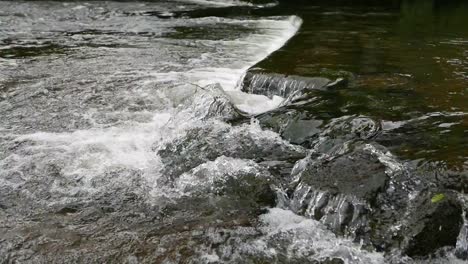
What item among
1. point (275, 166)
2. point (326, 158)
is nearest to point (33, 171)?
point (275, 166)

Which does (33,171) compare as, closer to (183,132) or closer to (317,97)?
(183,132)

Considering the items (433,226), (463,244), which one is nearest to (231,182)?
(433,226)

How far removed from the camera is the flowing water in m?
4.14

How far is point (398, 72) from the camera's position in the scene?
26.4 feet

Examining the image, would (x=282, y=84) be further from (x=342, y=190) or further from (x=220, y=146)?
(x=342, y=190)

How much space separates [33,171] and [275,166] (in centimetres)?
262

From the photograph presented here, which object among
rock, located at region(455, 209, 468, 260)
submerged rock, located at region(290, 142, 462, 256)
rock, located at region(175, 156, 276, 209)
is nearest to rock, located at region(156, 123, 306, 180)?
rock, located at region(175, 156, 276, 209)

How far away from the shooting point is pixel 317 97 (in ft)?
22.6

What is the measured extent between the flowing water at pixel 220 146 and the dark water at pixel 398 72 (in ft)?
0.11

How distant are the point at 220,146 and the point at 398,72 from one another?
12.3 feet

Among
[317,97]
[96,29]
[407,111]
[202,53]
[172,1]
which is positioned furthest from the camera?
[172,1]

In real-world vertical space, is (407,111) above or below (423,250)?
above

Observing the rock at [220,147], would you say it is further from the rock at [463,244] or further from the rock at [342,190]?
the rock at [463,244]

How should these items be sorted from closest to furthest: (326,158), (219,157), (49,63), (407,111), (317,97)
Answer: (326,158), (219,157), (407,111), (317,97), (49,63)
